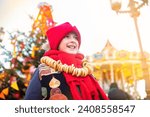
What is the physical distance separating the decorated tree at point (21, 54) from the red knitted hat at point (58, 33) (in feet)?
→ 0.24

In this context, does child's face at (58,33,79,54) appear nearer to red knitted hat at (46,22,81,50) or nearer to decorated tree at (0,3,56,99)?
red knitted hat at (46,22,81,50)

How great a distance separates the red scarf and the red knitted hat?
45 millimetres

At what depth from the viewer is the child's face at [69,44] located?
1.87m

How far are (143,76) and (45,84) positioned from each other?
547mm

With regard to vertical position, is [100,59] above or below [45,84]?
above

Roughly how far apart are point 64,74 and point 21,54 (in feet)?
1.05

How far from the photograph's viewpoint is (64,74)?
1853mm

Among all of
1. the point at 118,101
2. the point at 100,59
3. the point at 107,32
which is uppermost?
the point at 107,32

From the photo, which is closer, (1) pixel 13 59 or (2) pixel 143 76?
(2) pixel 143 76

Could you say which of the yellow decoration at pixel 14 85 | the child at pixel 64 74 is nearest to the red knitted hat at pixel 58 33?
the child at pixel 64 74

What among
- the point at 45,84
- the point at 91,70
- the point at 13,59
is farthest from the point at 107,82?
the point at 13,59

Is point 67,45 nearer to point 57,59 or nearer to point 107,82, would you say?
point 57,59

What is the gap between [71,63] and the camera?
186 centimetres

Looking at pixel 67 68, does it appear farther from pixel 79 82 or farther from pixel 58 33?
pixel 58 33
